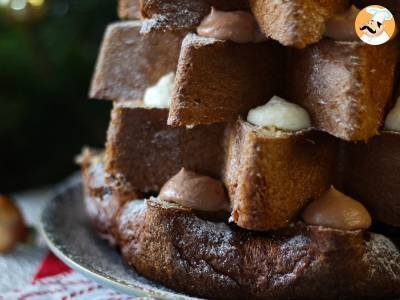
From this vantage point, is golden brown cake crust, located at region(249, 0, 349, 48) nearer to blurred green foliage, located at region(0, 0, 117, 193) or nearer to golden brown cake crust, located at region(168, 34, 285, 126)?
golden brown cake crust, located at region(168, 34, 285, 126)

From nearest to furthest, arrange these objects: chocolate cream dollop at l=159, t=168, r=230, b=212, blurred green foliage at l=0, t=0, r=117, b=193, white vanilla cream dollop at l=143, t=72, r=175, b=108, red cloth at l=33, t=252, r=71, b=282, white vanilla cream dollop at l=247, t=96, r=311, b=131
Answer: white vanilla cream dollop at l=247, t=96, r=311, b=131, chocolate cream dollop at l=159, t=168, r=230, b=212, white vanilla cream dollop at l=143, t=72, r=175, b=108, red cloth at l=33, t=252, r=71, b=282, blurred green foliage at l=0, t=0, r=117, b=193

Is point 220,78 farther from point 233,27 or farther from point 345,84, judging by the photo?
point 345,84

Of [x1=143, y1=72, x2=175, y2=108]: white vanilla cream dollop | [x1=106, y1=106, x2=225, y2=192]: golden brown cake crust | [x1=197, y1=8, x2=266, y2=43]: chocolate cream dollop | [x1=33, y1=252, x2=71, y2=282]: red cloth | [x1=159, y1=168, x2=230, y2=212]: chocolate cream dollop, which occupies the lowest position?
[x1=33, y1=252, x2=71, y2=282]: red cloth

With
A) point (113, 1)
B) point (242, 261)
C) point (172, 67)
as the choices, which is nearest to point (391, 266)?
point (242, 261)

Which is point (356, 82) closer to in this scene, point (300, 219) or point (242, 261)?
point (300, 219)

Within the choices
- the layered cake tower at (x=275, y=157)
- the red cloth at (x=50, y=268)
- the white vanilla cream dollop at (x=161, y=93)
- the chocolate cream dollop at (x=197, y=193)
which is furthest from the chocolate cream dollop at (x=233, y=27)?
the red cloth at (x=50, y=268)

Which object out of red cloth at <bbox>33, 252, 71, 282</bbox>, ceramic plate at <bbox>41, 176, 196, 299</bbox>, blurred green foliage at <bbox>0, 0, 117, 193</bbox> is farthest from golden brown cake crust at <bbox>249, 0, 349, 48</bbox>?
blurred green foliage at <bbox>0, 0, 117, 193</bbox>

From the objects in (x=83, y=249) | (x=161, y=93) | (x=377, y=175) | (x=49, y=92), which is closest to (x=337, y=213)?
(x=377, y=175)

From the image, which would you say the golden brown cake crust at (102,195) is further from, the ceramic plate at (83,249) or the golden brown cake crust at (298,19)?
the golden brown cake crust at (298,19)
